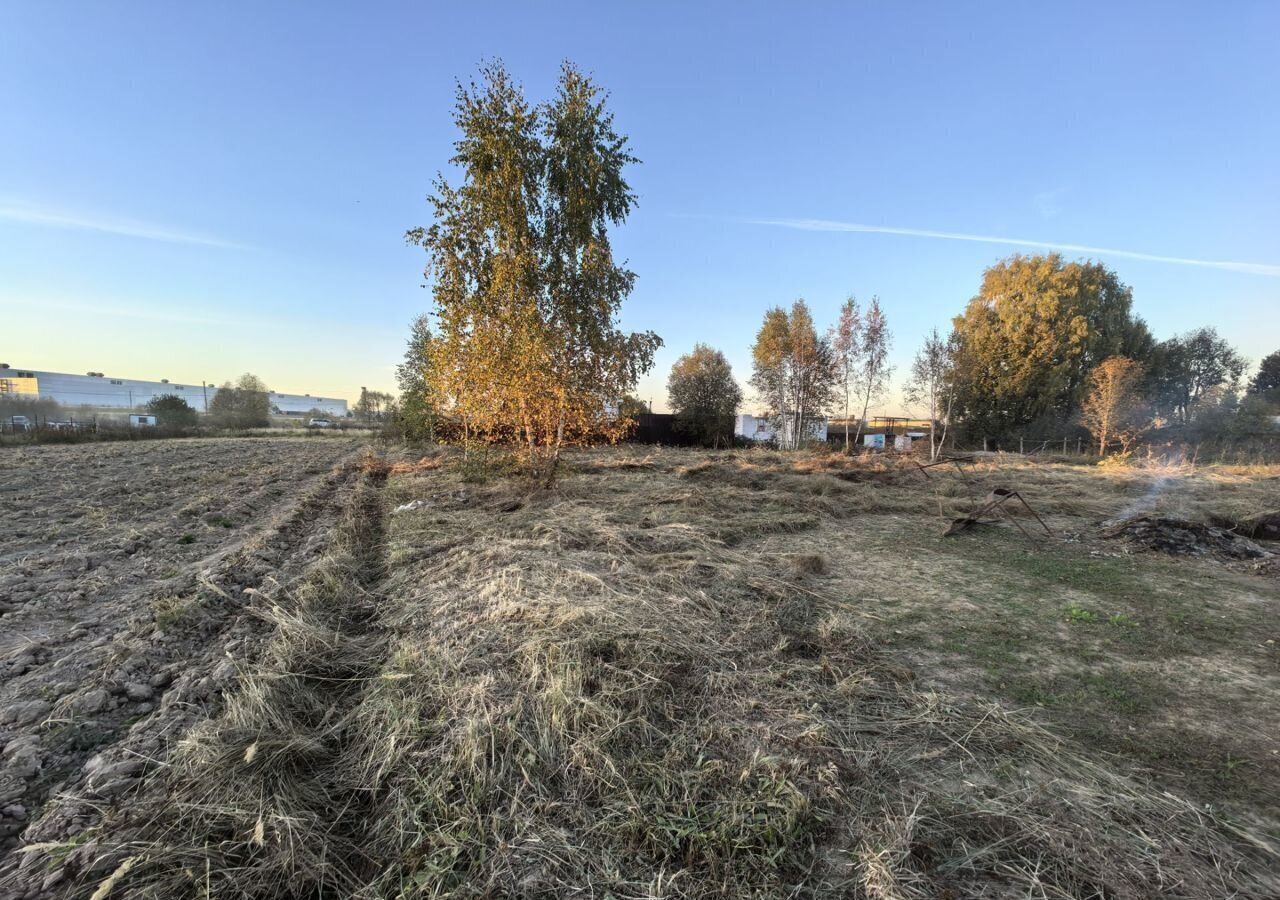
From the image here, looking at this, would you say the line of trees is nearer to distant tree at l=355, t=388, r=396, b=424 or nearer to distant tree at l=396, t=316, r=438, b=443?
distant tree at l=396, t=316, r=438, b=443

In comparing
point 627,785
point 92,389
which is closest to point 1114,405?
point 627,785

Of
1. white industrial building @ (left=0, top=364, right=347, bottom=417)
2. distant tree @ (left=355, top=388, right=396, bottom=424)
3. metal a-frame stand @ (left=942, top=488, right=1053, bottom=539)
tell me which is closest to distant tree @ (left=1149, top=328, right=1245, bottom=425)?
metal a-frame stand @ (left=942, top=488, right=1053, bottom=539)

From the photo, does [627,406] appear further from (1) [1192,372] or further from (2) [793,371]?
(1) [1192,372]

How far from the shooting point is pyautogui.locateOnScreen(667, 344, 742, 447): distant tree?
2955cm

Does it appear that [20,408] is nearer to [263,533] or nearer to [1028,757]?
[263,533]

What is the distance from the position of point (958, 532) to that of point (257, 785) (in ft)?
27.2

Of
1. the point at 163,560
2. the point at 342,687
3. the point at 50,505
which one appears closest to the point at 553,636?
the point at 342,687

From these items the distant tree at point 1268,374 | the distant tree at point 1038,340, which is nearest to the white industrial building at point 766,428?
the distant tree at point 1038,340

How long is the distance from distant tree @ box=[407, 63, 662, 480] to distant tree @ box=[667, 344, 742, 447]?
19.5 meters

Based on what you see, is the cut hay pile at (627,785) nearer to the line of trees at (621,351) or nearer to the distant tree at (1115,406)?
the line of trees at (621,351)

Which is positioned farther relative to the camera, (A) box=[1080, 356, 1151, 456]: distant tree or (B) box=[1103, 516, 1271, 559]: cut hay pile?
(A) box=[1080, 356, 1151, 456]: distant tree

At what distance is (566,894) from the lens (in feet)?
5.41

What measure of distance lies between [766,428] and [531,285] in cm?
2416

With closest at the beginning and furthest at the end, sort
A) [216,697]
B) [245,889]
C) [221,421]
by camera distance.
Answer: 1. [245,889]
2. [216,697]
3. [221,421]
